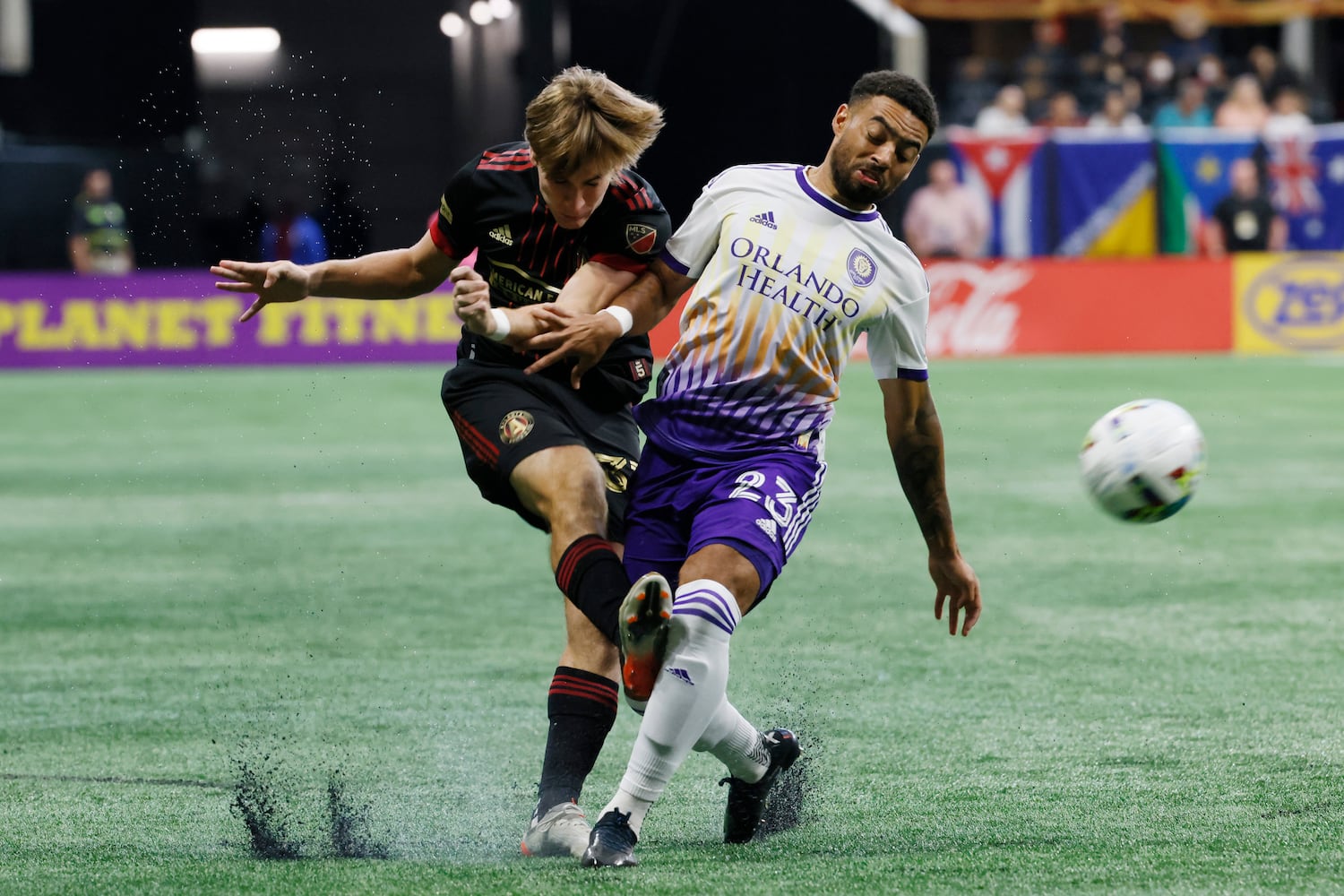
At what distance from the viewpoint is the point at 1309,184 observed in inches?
923

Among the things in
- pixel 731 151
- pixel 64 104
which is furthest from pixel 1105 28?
pixel 64 104

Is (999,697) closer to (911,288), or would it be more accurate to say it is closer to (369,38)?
(911,288)

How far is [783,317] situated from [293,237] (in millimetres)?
18865

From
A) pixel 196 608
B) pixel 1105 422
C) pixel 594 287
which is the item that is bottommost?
pixel 196 608

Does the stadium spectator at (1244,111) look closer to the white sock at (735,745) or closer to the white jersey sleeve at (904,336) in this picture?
the white jersey sleeve at (904,336)

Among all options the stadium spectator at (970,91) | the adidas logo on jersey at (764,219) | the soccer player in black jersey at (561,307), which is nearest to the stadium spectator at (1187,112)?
the stadium spectator at (970,91)

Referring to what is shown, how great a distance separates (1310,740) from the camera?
557cm

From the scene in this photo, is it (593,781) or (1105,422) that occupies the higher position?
(1105,422)

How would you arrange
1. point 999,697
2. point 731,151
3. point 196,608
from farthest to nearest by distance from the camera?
point 731,151 < point 196,608 < point 999,697

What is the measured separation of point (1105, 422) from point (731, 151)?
775 inches

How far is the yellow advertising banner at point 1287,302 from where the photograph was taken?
21.4 metres

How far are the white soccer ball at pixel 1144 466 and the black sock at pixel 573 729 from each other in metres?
1.47

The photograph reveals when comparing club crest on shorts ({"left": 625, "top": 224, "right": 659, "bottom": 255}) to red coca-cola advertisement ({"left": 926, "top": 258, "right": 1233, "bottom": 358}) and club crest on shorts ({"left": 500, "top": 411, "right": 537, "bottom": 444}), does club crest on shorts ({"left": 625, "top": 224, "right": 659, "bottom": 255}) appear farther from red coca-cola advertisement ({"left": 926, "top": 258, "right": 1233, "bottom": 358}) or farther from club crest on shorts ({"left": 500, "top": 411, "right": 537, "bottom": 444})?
red coca-cola advertisement ({"left": 926, "top": 258, "right": 1233, "bottom": 358})

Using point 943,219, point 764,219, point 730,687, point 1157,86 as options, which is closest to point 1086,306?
point 943,219
